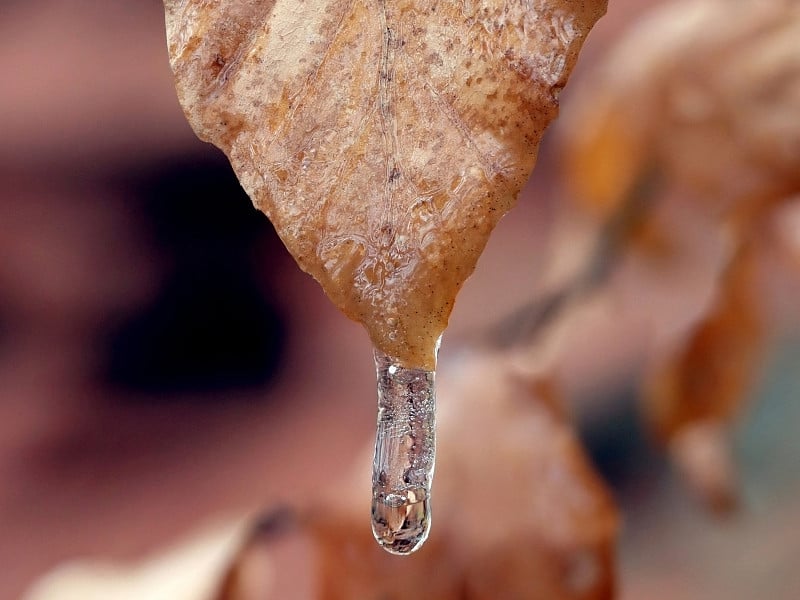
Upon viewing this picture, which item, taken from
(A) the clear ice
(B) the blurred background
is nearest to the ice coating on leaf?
(A) the clear ice

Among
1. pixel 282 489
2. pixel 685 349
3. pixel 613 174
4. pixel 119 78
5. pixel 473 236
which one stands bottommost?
pixel 282 489

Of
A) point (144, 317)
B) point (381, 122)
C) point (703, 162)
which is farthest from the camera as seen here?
point (144, 317)

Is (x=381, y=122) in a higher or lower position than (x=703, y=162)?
higher

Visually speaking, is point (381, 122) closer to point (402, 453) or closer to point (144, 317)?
point (402, 453)

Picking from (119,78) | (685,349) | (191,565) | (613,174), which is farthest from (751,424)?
(119,78)

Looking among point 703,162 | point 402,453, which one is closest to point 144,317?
point 703,162

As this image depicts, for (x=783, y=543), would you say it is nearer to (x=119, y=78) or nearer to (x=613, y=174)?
(x=613, y=174)

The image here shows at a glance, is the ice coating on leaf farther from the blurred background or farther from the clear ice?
the blurred background
